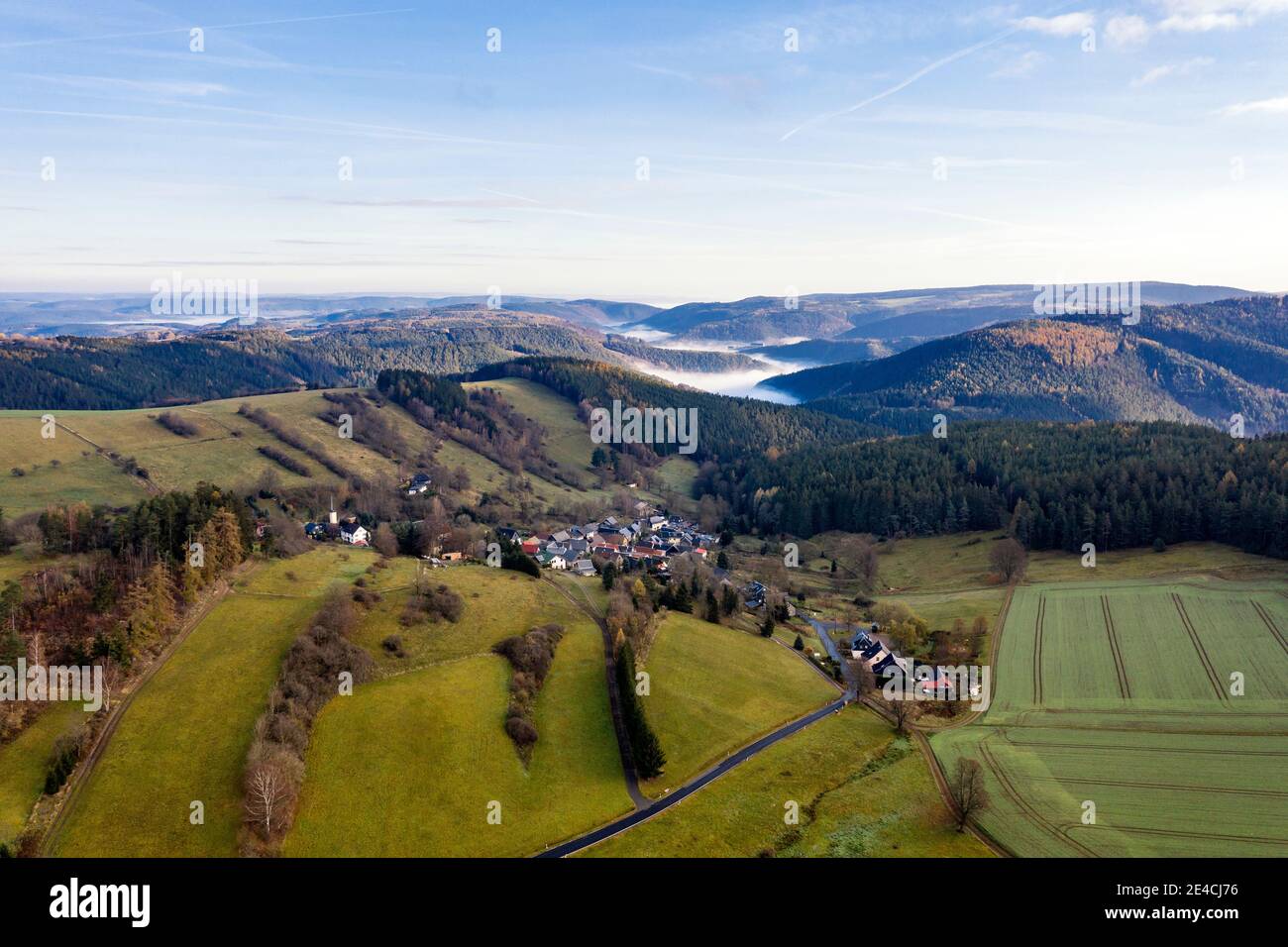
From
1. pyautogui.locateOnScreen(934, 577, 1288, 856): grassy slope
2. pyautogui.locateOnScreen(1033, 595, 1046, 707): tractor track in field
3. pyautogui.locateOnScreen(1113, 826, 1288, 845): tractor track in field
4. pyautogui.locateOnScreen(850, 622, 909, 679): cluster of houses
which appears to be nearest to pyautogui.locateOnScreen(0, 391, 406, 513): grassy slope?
pyautogui.locateOnScreen(850, 622, 909, 679): cluster of houses

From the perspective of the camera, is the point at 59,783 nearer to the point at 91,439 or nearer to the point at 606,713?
the point at 606,713

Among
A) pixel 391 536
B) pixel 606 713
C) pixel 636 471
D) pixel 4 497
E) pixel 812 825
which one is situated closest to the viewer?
pixel 812 825

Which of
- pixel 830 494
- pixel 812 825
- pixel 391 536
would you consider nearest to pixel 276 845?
pixel 812 825

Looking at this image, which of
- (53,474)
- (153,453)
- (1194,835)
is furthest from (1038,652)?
(153,453)
